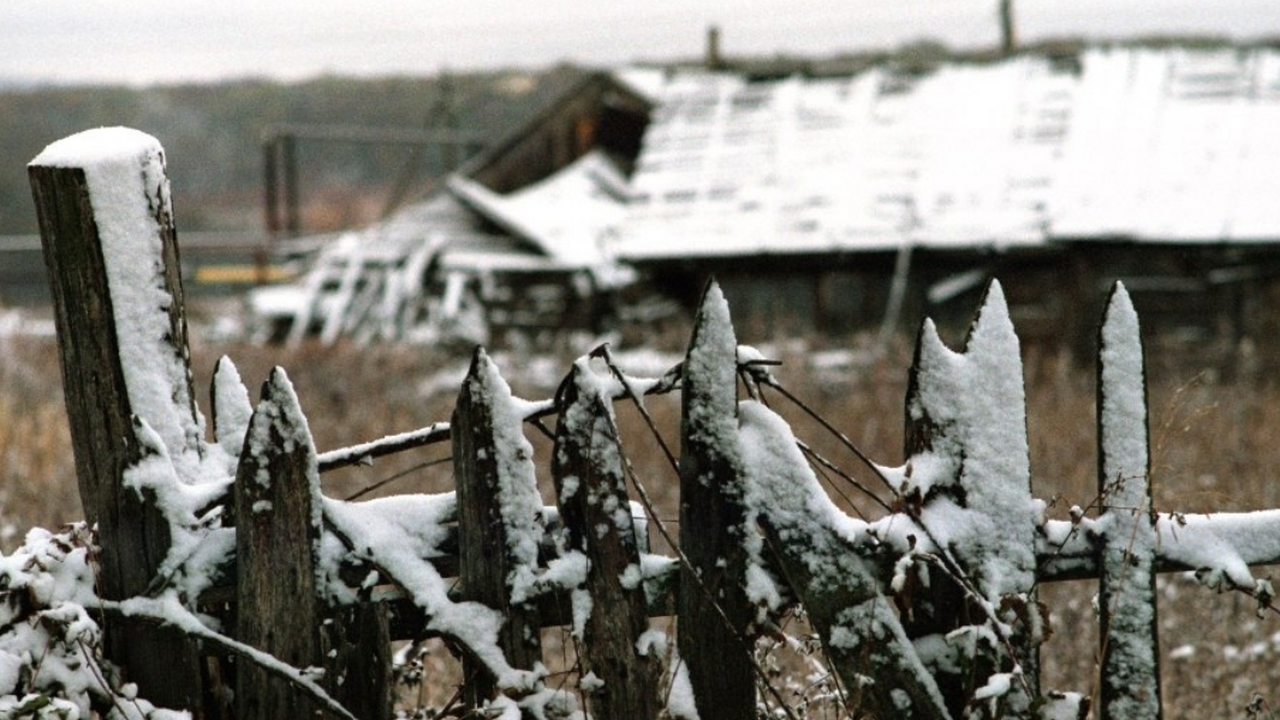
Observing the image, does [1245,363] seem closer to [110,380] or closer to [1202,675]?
[1202,675]

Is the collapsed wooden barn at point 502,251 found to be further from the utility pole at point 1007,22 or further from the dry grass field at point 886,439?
the utility pole at point 1007,22

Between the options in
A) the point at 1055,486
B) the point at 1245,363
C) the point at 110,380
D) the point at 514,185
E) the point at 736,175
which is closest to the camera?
the point at 110,380

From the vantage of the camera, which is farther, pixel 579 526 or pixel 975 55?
pixel 975 55

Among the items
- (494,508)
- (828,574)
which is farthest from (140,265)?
(828,574)

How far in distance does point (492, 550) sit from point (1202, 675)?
330 cm

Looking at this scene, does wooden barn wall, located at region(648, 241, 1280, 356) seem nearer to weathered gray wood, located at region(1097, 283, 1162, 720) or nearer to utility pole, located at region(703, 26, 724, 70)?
utility pole, located at region(703, 26, 724, 70)

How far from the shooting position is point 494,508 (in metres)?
2.03

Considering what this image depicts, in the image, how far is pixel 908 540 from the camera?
6.72 ft

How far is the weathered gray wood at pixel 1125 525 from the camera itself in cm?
212

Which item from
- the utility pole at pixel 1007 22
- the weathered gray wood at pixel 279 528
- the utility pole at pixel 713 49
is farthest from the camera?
the utility pole at pixel 1007 22

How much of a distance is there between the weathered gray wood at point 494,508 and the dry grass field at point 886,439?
0.15 meters

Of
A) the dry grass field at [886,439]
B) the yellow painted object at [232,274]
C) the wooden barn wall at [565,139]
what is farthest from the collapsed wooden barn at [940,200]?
the yellow painted object at [232,274]

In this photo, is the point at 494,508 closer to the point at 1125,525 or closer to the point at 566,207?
the point at 1125,525

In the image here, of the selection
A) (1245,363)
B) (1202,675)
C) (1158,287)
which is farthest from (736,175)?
(1202,675)
